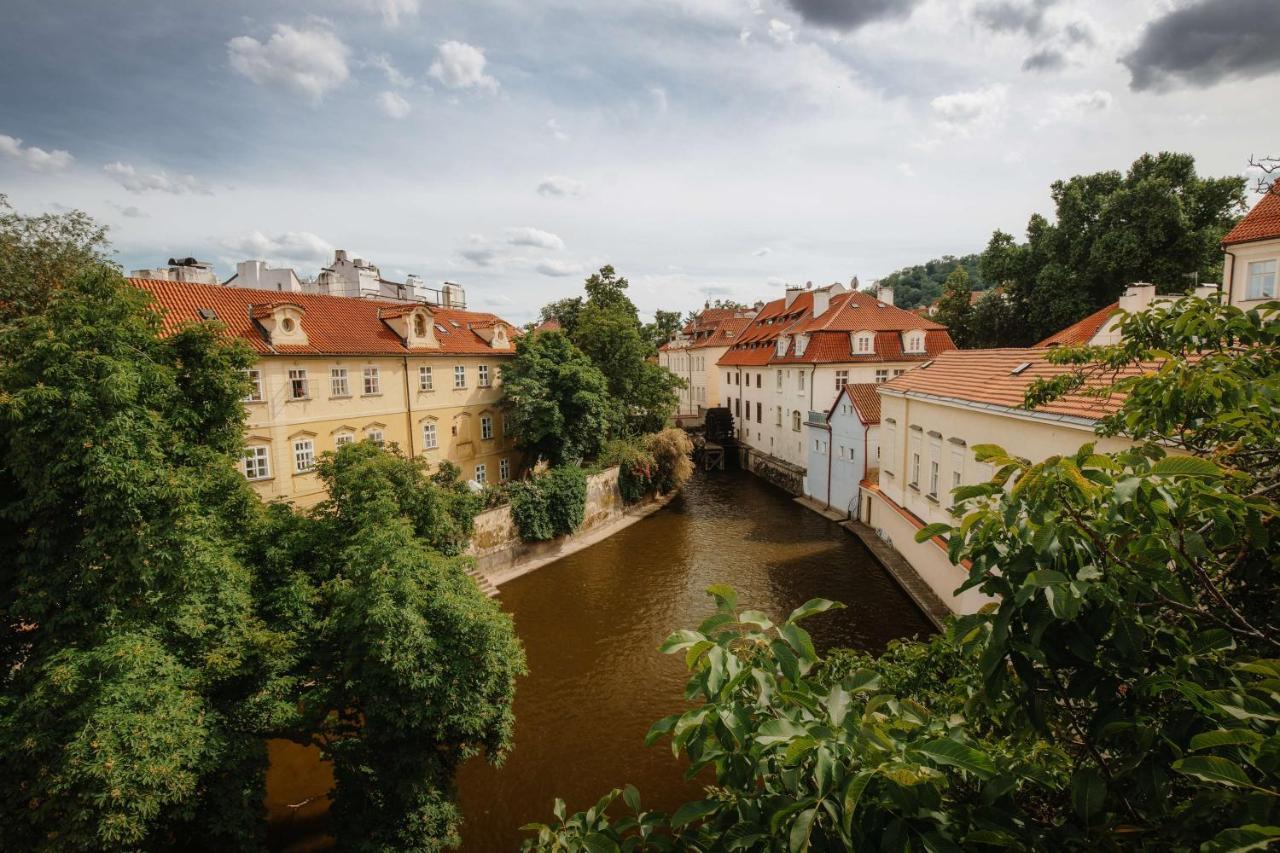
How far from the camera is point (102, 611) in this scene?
24.3ft

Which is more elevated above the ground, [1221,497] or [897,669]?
[1221,497]

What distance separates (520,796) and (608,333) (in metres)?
21.5

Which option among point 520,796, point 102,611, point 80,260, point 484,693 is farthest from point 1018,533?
point 80,260

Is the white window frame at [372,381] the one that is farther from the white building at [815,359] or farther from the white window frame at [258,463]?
the white building at [815,359]

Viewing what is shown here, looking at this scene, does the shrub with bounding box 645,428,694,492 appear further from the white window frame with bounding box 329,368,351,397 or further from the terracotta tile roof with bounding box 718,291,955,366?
the white window frame with bounding box 329,368,351,397

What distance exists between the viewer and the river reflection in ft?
36.0

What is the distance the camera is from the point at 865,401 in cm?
2327

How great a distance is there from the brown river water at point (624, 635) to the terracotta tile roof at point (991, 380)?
5.92m

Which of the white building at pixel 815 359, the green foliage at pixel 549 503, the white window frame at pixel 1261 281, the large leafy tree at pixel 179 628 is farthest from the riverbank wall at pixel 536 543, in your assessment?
the white window frame at pixel 1261 281

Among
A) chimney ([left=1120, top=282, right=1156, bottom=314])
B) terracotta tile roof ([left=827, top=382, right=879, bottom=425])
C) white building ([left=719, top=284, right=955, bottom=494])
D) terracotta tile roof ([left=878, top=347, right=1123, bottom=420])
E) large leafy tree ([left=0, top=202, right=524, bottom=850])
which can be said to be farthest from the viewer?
white building ([left=719, top=284, right=955, bottom=494])

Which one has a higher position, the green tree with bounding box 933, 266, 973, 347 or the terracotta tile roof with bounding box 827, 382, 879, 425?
the green tree with bounding box 933, 266, 973, 347

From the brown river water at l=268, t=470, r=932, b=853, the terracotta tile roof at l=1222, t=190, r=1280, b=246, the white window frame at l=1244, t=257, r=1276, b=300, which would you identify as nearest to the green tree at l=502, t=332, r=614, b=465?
the brown river water at l=268, t=470, r=932, b=853

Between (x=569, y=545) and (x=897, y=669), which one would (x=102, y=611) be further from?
(x=569, y=545)

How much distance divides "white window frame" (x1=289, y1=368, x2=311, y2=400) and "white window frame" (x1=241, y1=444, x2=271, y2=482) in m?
1.89
